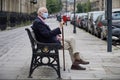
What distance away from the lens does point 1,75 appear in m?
9.62

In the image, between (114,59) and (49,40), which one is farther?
(114,59)

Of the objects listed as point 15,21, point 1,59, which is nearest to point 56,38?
point 1,59

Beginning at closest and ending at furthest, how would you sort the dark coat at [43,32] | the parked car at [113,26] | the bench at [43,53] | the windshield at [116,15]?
the bench at [43,53] → the dark coat at [43,32] → the parked car at [113,26] → the windshield at [116,15]

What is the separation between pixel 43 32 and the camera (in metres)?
9.91

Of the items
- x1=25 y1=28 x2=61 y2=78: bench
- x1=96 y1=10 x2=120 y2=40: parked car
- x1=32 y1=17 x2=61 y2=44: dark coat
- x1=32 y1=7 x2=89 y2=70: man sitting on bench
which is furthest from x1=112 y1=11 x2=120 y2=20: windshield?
x1=25 y1=28 x2=61 y2=78: bench

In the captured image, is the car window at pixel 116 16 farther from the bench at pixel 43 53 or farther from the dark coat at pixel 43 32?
the bench at pixel 43 53

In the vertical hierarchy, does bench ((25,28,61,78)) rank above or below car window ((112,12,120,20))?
below

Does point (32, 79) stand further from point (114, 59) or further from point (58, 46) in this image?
point (114, 59)

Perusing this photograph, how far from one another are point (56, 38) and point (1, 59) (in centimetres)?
275

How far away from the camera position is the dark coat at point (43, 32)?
991cm

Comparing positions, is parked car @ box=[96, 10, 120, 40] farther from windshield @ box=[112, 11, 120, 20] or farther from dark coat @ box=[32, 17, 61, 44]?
dark coat @ box=[32, 17, 61, 44]

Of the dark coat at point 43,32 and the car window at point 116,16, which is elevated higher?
the car window at point 116,16

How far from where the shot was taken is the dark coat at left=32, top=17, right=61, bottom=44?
390 inches

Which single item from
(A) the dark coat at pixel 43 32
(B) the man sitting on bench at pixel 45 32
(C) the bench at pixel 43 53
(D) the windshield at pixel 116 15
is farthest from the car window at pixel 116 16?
(C) the bench at pixel 43 53
